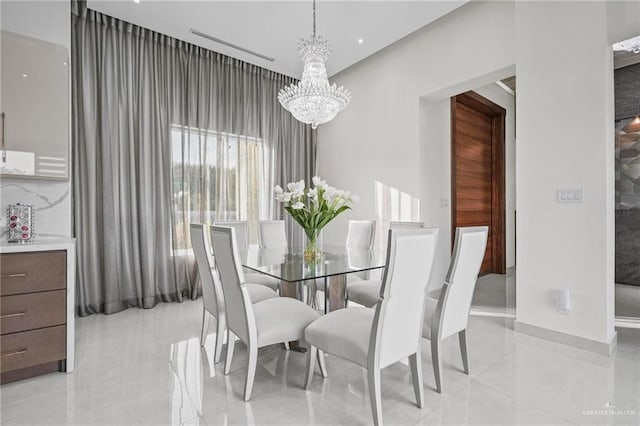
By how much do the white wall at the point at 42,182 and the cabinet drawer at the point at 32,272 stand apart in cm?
55

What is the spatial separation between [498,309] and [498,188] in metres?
2.55

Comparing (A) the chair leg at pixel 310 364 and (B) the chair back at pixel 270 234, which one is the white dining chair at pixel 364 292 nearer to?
(A) the chair leg at pixel 310 364

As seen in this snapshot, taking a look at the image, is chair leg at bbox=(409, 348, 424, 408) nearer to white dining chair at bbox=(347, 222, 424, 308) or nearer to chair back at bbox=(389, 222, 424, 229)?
white dining chair at bbox=(347, 222, 424, 308)

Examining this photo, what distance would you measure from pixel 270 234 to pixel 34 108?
2.21 m

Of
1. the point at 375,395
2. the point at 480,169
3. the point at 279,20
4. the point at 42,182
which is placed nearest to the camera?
the point at 375,395

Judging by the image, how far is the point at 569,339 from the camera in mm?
2521

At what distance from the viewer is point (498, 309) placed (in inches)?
135

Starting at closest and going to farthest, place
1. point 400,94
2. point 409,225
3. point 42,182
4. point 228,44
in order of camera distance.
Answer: point 42,182, point 409,225, point 228,44, point 400,94

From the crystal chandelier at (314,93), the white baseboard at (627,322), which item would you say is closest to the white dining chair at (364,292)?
the crystal chandelier at (314,93)

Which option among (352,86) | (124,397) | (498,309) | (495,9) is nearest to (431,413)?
(124,397)

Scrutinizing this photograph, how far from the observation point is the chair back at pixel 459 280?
1.81 m

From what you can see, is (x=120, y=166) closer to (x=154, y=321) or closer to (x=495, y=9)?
(x=154, y=321)

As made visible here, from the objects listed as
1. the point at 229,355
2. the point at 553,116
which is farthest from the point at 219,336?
the point at 553,116

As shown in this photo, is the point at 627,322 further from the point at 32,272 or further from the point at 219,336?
the point at 32,272
